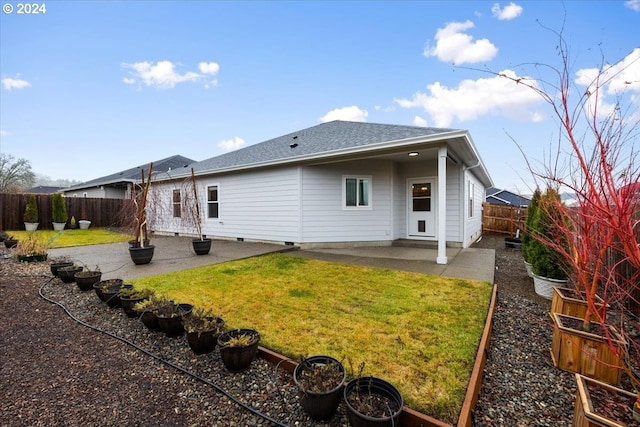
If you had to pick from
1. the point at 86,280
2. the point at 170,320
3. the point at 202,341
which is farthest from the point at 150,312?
the point at 86,280

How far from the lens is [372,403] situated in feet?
6.07

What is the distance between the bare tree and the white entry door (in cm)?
3427

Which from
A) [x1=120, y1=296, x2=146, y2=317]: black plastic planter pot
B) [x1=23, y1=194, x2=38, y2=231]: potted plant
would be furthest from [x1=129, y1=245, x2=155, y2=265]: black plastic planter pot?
[x1=23, y1=194, x2=38, y2=231]: potted plant

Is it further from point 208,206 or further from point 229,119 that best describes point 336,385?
point 229,119

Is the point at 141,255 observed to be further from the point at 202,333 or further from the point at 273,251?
the point at 202,333

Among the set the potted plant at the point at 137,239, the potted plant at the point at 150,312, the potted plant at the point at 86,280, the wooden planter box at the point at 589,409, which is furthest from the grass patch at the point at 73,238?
the wooden planter box at the point at 589,409

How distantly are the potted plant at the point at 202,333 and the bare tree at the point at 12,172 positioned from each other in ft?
113

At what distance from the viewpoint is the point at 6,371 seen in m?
2.53

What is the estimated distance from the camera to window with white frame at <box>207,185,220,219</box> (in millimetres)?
10989

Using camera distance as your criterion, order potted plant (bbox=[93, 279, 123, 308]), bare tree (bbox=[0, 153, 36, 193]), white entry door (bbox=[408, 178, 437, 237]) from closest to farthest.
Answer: potted plant (bbox=[93, 279, 123, 308]) < white entry door (bbox=[408, 178, 437, 237]) < bare tree (bbox=[0, 153, 36, 193])

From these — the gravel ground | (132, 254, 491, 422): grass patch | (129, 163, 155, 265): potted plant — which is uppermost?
(129, 163, 155, 265): potted plant

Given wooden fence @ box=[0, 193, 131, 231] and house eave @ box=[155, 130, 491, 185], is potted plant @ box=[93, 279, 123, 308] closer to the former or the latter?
house eave @ box=[155, 130, 491, 185]

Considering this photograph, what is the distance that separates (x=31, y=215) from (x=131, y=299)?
1611 cm

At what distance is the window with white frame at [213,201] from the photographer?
11.0 m
